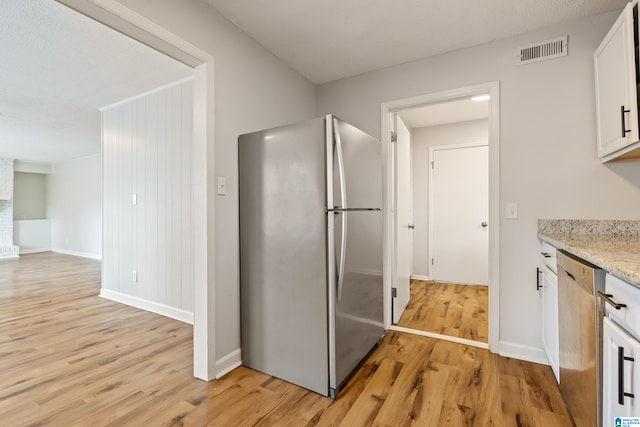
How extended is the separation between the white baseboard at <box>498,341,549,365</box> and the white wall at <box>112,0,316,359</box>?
203 centimetres

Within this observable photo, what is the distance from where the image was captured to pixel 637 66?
1510 mm

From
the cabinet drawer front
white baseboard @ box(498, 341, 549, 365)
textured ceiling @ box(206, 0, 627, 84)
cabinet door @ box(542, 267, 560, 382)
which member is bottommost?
white baseboard @ box(498, 341, 549, 365)

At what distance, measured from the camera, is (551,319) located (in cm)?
181

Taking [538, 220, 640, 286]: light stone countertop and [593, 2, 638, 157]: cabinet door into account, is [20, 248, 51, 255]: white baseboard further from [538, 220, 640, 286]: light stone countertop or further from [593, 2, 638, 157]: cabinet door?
[593, 2, 638, 157]: cabinet door

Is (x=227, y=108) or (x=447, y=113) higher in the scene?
(x=447, y=113)

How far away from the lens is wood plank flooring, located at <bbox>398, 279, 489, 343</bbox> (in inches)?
106

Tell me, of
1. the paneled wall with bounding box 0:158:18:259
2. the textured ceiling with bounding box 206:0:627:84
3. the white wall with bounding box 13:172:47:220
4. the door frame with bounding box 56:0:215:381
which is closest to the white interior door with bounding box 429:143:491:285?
the textured ceiling with bounding box 206:0:627:84

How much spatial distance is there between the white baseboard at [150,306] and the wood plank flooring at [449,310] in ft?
7.35

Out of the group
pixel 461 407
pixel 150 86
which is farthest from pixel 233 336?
pixel 150 86

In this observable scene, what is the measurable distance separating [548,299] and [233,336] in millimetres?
2143

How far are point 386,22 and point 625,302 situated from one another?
2.06m

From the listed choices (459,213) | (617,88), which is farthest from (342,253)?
(459,213)

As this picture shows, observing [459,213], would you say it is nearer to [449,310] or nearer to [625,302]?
[449,310]

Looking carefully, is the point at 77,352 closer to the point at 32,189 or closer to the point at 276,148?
the point at 276,148
